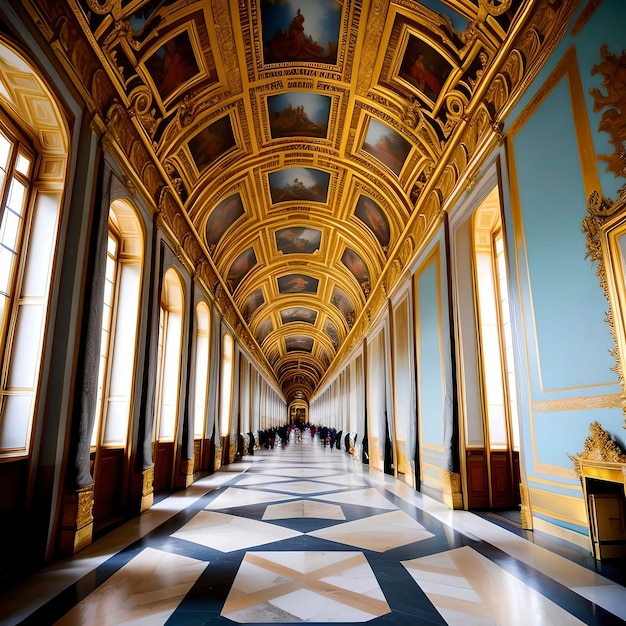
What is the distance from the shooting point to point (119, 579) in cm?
400

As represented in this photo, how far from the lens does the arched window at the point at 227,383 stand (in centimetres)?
1653

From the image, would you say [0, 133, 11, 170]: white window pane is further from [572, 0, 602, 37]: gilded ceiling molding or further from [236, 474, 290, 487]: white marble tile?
[236, 474, 290, 487]: white marble tile

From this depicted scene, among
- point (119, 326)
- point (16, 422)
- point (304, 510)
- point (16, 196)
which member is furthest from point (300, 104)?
point (16, 422)

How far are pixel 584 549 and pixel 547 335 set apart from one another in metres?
2.27

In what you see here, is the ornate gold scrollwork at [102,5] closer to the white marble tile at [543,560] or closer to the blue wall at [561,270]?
the blue wall at [561,270]

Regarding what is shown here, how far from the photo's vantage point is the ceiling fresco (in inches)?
240

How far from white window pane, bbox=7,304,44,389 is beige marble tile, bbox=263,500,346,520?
3.93 metres

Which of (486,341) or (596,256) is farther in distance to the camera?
(486,341)

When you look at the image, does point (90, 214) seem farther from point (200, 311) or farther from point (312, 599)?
point (200, 311)

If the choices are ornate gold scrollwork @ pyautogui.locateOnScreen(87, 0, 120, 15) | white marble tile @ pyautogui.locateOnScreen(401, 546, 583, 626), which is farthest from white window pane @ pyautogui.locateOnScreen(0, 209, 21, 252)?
white marble tile @ pyautogui.locateOnScreen(401, 546, 583, 626)

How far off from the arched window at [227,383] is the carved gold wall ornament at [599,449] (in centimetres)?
1311

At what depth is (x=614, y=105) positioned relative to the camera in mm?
4172

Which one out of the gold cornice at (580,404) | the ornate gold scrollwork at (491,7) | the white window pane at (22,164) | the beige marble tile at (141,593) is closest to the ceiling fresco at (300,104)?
the ornate gold scrollwork at (491,7)

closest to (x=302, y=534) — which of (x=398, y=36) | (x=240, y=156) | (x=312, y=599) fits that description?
(x=312, y=599)
